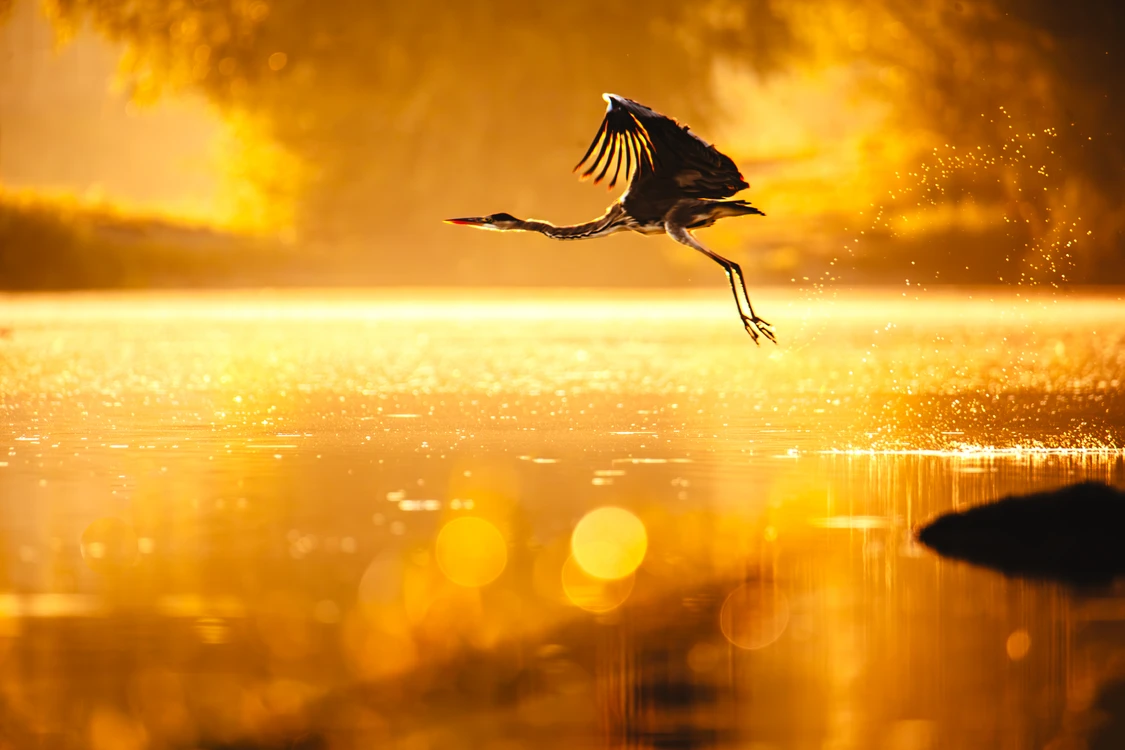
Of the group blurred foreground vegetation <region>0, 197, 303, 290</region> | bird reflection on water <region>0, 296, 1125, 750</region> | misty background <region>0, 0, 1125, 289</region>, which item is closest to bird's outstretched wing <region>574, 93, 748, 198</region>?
bird reflection on water <region>0, 296, 1125, 750</region>

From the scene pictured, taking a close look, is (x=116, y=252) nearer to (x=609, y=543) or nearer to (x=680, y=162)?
(x=680, y=162)

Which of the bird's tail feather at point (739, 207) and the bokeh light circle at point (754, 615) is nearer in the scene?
the bokeh light circle at point (754, 615)

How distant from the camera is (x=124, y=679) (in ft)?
26.4

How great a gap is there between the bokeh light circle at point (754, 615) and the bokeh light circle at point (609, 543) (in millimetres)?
810

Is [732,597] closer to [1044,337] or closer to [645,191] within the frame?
[645,191]

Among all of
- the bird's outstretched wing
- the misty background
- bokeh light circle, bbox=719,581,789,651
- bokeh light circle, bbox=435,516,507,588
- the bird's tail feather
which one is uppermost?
the misty background

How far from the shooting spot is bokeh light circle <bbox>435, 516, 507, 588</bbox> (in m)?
10.4

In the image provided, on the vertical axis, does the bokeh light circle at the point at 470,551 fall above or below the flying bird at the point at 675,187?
below

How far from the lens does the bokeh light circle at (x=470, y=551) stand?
10.4 meters

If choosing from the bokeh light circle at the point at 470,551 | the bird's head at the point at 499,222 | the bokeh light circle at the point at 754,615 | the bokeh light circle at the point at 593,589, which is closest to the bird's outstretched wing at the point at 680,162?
the bird's head at the point at 499,222

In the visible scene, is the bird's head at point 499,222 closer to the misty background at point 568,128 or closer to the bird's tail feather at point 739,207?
the bird's tail feather at point 739,207

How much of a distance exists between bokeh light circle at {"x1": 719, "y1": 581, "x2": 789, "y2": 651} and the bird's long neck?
5.53 meters

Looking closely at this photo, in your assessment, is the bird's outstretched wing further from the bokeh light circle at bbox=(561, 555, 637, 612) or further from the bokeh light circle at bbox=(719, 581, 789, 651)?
the bokeh light circle at bbox=(719, 581, 789, 651)

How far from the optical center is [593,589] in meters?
10.0
